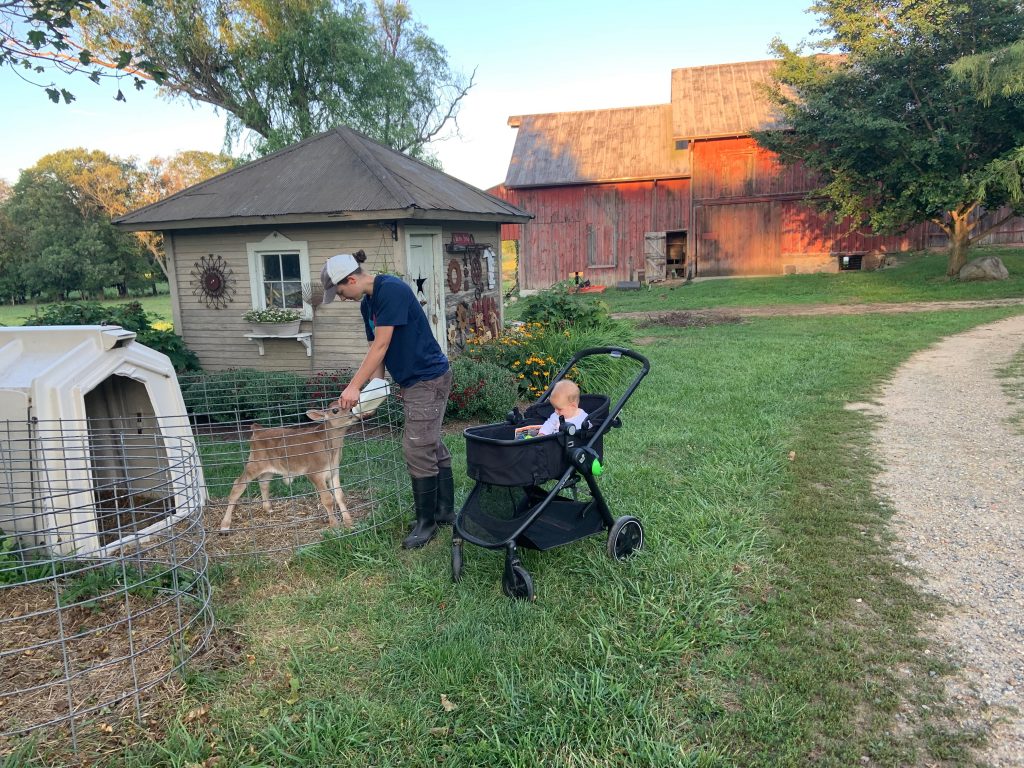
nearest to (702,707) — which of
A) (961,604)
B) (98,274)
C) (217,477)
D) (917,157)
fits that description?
(961,604)

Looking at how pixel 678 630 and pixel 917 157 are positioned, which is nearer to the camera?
pixel 678 630

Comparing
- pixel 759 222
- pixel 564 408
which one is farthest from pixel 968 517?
pixel 759 222

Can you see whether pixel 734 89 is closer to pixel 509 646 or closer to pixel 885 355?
pixel 885 355

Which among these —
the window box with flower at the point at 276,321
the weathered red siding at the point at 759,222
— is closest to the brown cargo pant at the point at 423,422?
the window box with flower at the point at 276,321

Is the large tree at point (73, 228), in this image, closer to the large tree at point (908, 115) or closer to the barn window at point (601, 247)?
the barn window at point (601, 247)

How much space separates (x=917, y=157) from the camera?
A: 55.7ft

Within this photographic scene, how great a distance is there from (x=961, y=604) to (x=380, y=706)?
319 cm

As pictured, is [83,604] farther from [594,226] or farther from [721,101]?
[721,101]

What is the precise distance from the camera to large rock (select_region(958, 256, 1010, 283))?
19141 millimetres

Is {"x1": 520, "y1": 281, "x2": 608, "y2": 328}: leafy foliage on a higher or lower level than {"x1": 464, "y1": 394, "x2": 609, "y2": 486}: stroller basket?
higher

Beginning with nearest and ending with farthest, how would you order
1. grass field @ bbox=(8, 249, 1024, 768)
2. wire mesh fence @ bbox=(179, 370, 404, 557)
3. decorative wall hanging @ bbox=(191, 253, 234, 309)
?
grass field @ bbox=(8, 249, 1024, 768), wire mesh fence @ bbox=(179, 370, 404, 557), decorative wall hanging @ bbox=(191, 253, 234, 309)

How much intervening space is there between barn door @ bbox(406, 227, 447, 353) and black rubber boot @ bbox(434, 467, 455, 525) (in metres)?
4.41

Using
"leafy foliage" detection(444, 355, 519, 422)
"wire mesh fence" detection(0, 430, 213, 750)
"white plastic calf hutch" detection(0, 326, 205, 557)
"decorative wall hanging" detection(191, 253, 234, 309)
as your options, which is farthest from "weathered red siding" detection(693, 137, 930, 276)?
"wire mesh fence" detection(0, 430, 213, 750)

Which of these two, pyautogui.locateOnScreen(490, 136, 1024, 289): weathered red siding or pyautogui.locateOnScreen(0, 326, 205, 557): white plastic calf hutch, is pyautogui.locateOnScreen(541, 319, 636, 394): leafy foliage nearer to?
pyautogui.locateOnScreen(0, 326, 205, 557): white plastic calf hutch
